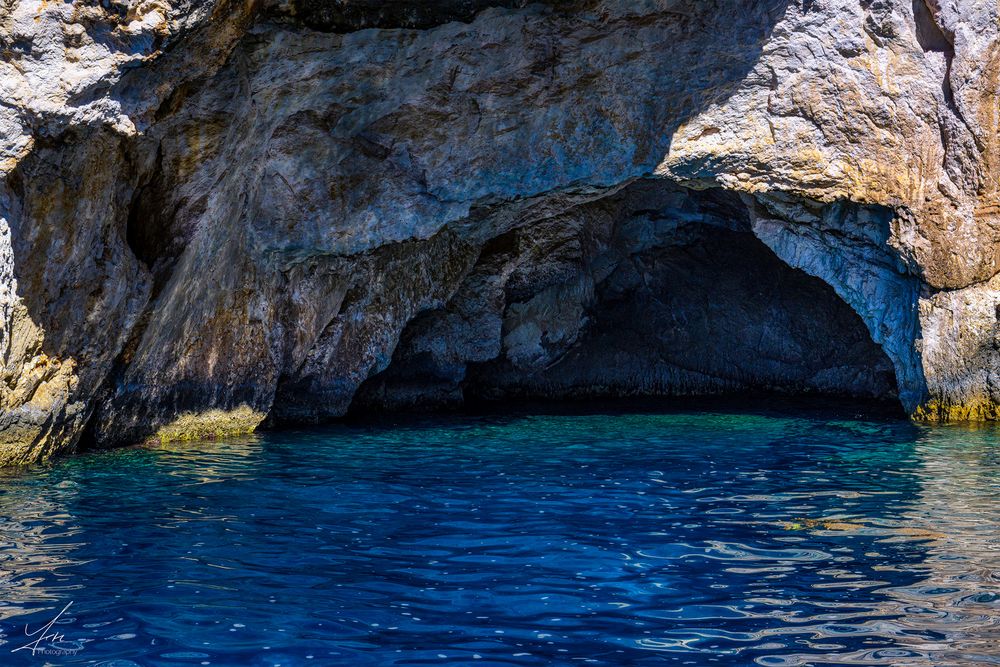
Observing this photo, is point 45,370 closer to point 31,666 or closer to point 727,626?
point 31,666

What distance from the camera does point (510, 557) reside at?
6.16 metres

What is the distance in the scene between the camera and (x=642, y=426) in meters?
13.4

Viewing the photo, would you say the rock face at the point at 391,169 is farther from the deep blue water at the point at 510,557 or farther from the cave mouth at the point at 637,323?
the deep blue water at the point at 510,557

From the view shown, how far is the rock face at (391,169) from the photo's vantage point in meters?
9.29

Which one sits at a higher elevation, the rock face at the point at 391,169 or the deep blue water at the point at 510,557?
the rock face at the point at 391,169

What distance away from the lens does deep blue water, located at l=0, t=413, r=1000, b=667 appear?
15.0 ft

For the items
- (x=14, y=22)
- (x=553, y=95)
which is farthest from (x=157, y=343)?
(x=553, y=95)

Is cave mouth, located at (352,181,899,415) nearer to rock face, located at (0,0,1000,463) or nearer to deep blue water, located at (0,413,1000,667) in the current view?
rock face, located at (0,0,1000,463)

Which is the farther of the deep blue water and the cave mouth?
the cave mouth

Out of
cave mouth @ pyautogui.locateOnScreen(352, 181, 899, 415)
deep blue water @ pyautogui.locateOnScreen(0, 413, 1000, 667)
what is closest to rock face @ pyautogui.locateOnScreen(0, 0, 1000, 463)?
cave mouth @ pyautogui.locateOnScreen(352, 181, 899, 415)

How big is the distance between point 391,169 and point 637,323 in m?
7.66

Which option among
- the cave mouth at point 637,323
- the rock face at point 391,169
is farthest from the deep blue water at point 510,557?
the cave mouth at point 637,323

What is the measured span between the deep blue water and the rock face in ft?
6.41

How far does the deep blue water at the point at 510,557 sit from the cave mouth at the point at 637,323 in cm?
587
